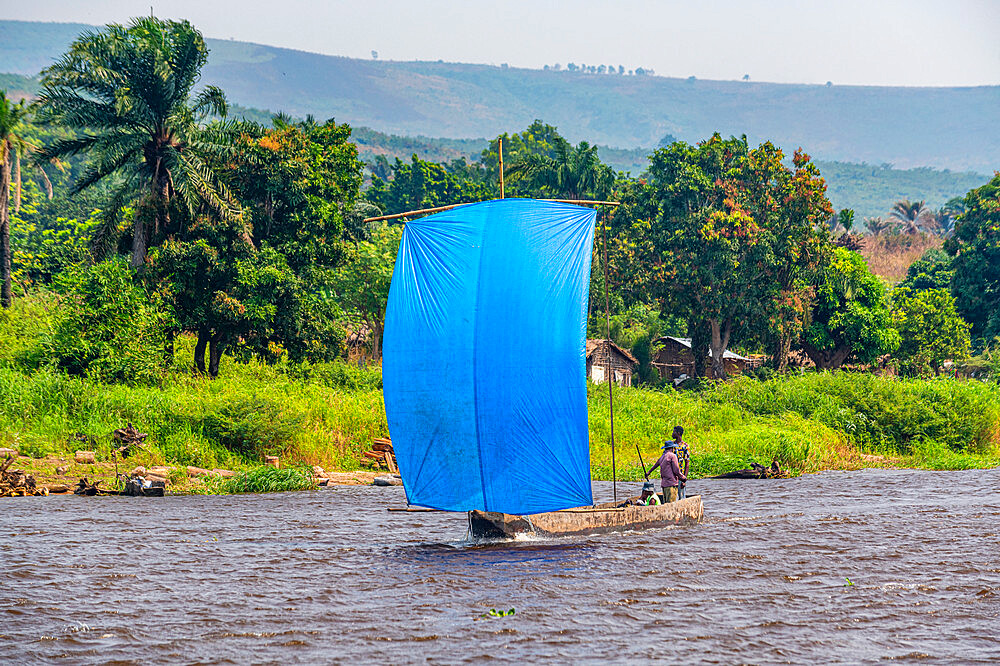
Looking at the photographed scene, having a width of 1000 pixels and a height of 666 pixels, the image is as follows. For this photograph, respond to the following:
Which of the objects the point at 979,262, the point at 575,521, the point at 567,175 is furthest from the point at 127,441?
the point at 979,262

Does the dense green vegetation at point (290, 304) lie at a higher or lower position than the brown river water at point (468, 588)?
higher

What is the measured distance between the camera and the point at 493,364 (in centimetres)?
1648

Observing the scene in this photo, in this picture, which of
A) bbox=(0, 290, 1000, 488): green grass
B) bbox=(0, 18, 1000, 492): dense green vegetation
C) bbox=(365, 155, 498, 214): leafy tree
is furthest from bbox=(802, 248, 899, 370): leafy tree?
bbox=(365, 155, 498, 214): leafy tree

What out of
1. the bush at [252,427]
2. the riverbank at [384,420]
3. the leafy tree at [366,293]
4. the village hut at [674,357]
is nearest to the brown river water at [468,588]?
the riverbank at [384,420]

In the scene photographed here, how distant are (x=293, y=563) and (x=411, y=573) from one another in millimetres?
2295

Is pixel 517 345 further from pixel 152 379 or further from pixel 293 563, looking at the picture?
pixel 152 379

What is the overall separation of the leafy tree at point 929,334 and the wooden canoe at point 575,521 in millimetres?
36874

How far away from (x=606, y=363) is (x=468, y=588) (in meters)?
42.3

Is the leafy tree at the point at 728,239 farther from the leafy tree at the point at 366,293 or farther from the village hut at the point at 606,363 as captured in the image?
the leafy tree at the point at 366,293

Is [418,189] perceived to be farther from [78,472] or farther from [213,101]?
[78,472]

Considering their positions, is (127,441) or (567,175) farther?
(567,175)

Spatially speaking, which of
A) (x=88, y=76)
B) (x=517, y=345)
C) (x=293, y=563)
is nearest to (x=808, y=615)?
(x=517, y=345)

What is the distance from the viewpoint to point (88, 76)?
33.6 meters

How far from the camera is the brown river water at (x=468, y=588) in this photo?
39.3ft
